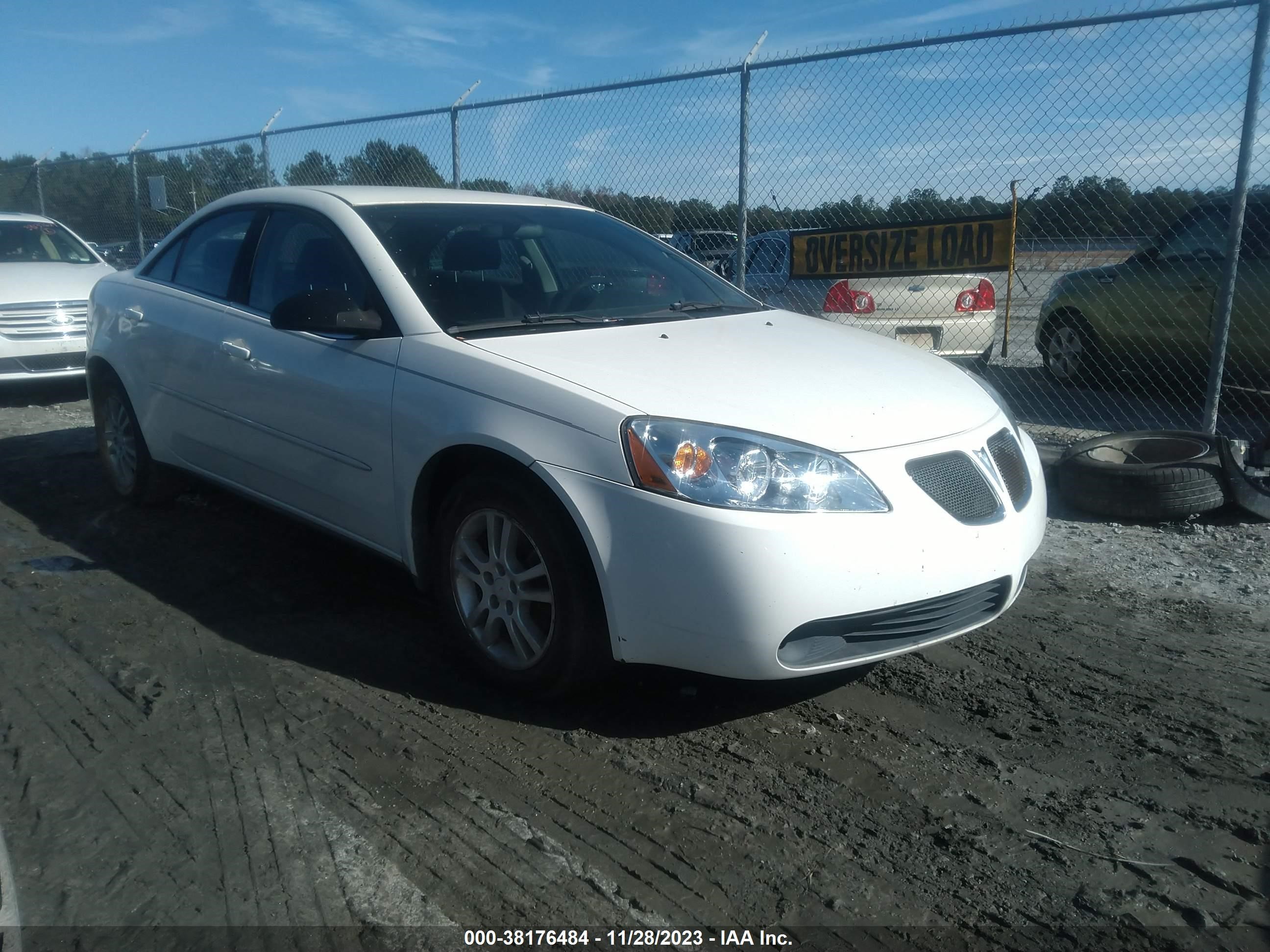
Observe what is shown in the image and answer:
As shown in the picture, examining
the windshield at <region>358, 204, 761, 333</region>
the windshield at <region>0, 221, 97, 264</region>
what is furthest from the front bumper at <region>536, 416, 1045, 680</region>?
the windshield at <region>0, 221, 97, 264</region>

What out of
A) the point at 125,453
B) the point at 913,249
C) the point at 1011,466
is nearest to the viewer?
the point at 1011,466

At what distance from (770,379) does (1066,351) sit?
6109 millimetres

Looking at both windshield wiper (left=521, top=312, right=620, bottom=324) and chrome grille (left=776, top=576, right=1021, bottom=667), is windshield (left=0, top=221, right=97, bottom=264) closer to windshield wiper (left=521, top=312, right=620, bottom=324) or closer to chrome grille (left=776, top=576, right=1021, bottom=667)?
windshield wiper (left=521, top=312, right=620, bottom=324)

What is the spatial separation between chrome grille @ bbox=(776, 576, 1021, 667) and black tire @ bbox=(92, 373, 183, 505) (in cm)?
370

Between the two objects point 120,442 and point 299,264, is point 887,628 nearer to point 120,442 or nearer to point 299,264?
point 299,264

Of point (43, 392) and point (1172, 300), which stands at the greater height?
point (1172, 300)

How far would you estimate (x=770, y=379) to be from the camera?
10.9ft

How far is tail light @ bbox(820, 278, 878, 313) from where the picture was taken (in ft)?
24.3

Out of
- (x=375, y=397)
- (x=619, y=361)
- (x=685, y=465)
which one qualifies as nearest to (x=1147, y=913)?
(x=685, y=465)

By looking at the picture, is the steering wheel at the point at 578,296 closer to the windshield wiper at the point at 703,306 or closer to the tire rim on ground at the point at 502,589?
the windshield wiper at the point at 703,306

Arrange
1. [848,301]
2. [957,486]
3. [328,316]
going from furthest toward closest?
1. [848,301]
2. [328,316]
3. [957,486]

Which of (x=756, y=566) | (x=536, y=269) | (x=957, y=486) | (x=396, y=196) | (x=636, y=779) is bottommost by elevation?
(x=636, y=779)

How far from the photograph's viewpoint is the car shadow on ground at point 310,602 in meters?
3.39

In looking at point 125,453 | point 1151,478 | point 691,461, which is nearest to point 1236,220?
point 1151,478
